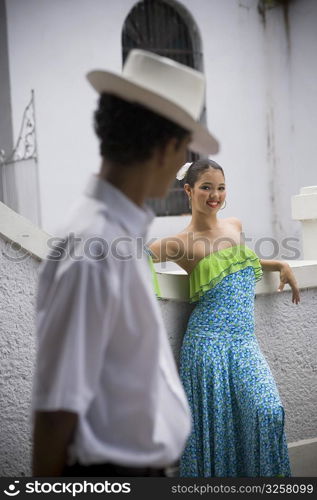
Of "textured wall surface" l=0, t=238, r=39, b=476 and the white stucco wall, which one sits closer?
"textured wall surface" l=0, t=238, r=39, b=476

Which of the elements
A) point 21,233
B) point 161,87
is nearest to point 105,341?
point 161,87

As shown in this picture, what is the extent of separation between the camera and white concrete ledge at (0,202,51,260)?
3539 mm

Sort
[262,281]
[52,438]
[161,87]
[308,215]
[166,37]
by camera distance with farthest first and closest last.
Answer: [166,37]
[308,215]
[262,281]
[161,87]
[52,438]

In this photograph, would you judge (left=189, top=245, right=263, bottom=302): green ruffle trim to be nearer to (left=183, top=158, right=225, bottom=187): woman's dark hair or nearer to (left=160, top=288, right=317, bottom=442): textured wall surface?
(left=183, top=158, right=225, bottom=187): woman's dark hair

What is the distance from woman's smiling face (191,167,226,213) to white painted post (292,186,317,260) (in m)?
1.28

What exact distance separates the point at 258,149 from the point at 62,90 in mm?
3191

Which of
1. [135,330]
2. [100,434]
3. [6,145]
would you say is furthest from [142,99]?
[6,145]

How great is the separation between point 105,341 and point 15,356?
1964 millimetres

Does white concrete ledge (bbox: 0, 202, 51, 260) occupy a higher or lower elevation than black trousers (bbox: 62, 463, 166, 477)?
higher

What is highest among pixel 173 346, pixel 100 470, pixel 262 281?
pixel 262 281

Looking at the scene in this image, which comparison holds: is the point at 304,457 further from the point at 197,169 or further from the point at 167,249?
the point at 197,169

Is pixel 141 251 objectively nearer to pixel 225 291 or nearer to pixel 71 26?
pixel 225 291

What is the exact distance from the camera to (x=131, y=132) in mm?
1845

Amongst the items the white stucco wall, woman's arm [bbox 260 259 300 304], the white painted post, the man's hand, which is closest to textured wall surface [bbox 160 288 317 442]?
woman's arm [bbox 260 259 300 304]
